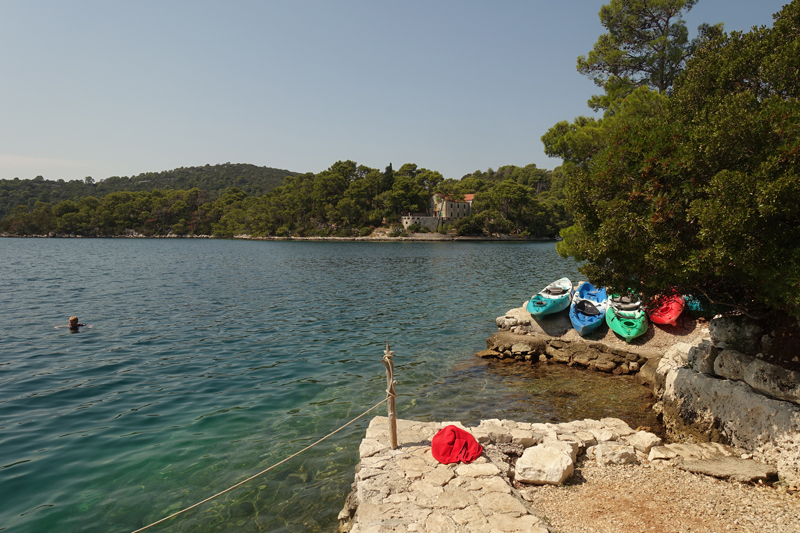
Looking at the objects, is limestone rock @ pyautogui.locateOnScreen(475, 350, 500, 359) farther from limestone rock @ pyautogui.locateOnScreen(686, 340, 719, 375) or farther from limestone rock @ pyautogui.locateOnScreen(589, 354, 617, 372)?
limestone rock @ pyautogui.locateOnScreen(686, 340, 719, 375)

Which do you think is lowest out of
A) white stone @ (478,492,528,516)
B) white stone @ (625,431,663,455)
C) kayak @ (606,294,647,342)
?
white stone @ (625,431,663,455)

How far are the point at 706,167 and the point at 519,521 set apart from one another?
667cm

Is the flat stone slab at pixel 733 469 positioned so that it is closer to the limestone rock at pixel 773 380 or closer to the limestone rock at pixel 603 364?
the limestone rock at pixel 773 380

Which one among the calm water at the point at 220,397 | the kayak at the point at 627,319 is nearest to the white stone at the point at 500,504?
the calm water at the point at 220,397

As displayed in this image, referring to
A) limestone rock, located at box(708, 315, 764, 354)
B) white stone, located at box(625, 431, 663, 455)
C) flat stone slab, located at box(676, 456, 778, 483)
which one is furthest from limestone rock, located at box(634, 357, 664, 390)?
flat stone slab, located at box(676, 456, 778, 483)

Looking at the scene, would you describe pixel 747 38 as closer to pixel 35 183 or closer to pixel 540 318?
pixel 540 318

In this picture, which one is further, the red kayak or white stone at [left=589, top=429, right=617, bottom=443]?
the red kayak

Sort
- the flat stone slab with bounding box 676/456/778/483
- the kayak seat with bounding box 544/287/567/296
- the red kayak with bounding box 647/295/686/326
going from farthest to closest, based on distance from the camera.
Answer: the kayak seat with bounding box 544/287/567/296 → the red kayak with bounding box 647/295/686/326 → the flat stone slab with bounding box 676/456/778/483

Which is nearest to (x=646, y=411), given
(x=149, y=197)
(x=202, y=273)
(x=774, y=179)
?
(x=774, y=179)

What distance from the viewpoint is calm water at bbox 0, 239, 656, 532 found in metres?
6.97

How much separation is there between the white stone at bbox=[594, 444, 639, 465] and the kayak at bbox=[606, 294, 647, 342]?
8035 millimetres

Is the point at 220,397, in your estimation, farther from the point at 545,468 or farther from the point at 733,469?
the point at 733,469

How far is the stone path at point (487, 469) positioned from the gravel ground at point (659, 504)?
0.28 m

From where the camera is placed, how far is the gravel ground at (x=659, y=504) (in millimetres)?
5418
